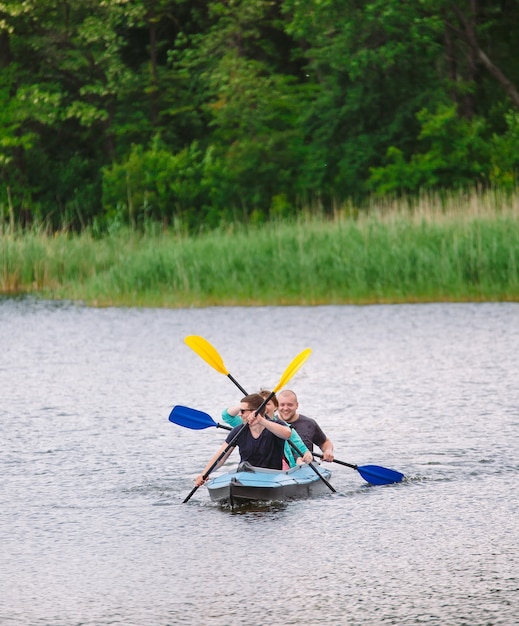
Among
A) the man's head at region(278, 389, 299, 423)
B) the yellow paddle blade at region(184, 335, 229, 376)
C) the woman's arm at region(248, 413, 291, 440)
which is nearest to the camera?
the woman's arm at region(248, 413, 291, 440)

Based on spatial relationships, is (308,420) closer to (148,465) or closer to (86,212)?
(148,465)

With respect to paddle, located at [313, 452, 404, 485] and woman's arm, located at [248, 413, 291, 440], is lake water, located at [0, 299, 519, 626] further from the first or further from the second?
woman's arm, located at [248, 413, 291, 440]

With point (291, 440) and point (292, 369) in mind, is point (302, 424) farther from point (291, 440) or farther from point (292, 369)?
point (291, 440)

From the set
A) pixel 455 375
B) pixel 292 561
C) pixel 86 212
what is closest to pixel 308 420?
pixel 292 561

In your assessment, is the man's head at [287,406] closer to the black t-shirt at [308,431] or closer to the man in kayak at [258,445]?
the black t-shirt at [308,431]

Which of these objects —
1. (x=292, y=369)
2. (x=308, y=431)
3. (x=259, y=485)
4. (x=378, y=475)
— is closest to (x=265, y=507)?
(x=259, y=485)

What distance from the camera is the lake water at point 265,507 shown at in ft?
23.0

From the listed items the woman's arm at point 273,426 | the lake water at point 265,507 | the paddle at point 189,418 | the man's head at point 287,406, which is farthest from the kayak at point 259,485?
the paddle at point 189,418

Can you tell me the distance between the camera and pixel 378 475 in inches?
394

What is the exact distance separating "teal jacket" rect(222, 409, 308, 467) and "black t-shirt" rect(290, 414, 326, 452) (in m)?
0.34

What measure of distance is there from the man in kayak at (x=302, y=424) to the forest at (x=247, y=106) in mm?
25483

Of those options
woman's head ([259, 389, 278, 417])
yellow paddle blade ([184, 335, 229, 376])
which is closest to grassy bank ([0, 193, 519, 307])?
yellow paddle blade ([184, 335, 229, 376])

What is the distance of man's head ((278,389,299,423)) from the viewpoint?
1020cm

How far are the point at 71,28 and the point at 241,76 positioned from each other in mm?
5839
